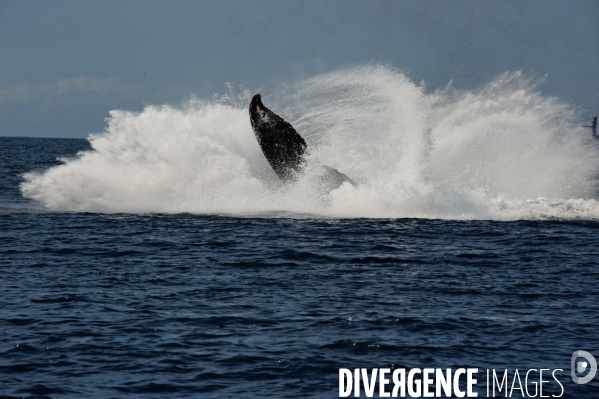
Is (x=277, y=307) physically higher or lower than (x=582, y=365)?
higher

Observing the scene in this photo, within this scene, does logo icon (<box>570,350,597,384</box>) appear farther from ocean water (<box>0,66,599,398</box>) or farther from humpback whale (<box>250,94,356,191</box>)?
humpback whale (<box>250,94,356,191</box>)

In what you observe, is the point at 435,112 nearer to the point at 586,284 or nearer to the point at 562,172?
the point at 562,172

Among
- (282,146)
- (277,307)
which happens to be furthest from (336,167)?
(277,307)

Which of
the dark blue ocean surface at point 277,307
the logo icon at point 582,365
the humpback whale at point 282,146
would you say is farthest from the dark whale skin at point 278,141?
the logo icon at point 582,365

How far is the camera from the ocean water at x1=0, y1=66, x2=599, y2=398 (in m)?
→ 9.98

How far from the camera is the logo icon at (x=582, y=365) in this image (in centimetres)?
944

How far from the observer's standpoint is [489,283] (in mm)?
14789

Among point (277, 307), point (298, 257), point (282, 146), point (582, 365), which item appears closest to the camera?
A: point (582, 365)

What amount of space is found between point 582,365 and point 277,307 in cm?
499

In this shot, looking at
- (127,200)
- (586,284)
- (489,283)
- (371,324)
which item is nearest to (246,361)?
(371,324)

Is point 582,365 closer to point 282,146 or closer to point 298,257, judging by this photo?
point 298,257

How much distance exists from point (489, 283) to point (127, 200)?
52.1ft

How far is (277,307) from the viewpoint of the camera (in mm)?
12547

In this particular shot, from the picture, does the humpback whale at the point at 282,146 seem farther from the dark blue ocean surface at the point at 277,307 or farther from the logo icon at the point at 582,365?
the logo icon at the point at 582,365
